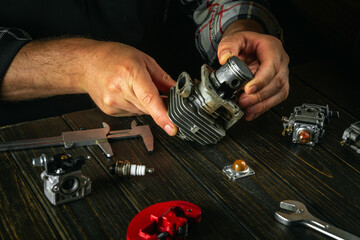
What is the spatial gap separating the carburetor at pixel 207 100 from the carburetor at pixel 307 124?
18cm

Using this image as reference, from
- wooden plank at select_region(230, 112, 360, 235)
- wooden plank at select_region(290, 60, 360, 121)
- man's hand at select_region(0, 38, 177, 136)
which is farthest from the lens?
wooden plank at select_region(290, 60, 360, 121)

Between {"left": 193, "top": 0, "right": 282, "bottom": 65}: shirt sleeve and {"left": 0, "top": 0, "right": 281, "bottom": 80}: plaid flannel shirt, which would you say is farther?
{"left": 193, "top": 0, "right": 282, "bottom": 65}: shirt sleeve

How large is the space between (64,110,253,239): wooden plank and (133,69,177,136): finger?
0.29 feet

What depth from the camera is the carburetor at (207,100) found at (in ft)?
3.15

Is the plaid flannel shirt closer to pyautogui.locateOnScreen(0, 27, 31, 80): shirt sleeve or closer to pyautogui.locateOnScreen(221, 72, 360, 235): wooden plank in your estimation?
pyautogui.locateOnScreen(0, 27, 31, 80): shirt sleeve

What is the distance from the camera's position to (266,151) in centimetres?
110

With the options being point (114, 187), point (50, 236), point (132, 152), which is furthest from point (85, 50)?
point (50, 236)

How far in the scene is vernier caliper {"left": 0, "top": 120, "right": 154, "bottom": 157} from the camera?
102cm

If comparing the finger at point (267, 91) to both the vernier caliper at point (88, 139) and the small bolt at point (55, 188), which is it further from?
the small bolt at point (55, 188)

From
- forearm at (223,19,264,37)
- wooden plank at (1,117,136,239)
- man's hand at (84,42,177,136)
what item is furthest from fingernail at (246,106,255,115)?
wooden plank at (1,117,136,239)

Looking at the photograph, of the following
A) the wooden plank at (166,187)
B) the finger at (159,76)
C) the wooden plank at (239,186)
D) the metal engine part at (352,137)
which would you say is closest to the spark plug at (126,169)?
the wooden plank at (166,187)

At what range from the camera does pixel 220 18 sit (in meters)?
1.44

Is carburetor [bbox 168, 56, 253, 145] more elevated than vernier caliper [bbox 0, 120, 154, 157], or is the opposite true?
carburetor [bbox 168, 56, 253, 145]

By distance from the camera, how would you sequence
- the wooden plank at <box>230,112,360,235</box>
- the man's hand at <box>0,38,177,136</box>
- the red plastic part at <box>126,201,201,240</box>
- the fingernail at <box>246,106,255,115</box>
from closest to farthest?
the red plastic part at <box>126,201,201,240</box>, the wooden plank at <box>230,112,360,235</box>, the man's hand at <box>0,38,177,136</box>, the fingernail at <box>246,106,255,115</box>
